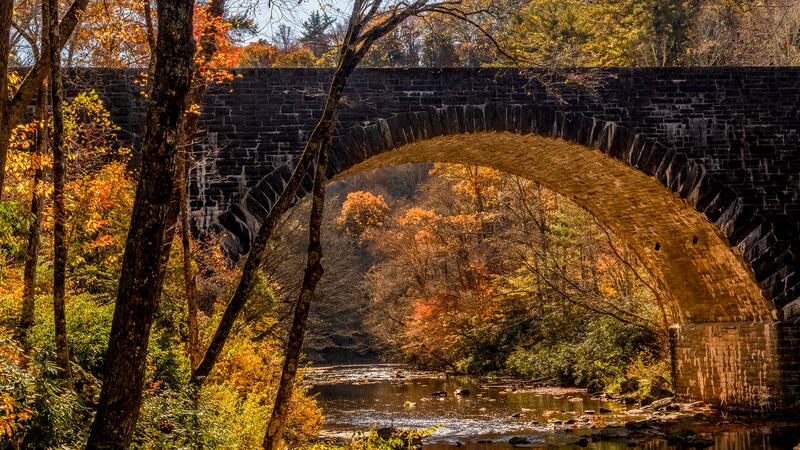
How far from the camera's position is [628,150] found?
15.6 meters

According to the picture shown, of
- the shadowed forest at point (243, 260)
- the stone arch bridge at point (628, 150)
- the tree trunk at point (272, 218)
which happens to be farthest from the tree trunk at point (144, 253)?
the stone arch bridge at point (628, 150)

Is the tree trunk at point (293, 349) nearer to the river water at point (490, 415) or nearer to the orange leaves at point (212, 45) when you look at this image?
the river water at point (490, 415)

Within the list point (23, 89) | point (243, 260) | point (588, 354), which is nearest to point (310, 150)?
point (23, 89)

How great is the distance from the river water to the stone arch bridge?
2275 millimetres

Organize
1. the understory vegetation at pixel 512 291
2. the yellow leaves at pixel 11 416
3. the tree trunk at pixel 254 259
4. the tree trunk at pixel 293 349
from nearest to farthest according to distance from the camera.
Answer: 1. the yellow leaves at pixel 11 416
2. the tree trunk at pixel 254 259
3. the tree trunk at pixel 293 349
4. the understory vegetation at pixel 512 291

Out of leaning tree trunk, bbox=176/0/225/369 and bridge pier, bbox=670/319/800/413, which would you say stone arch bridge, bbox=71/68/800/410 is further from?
leaning tree trunk, bbox=176/0/225/369

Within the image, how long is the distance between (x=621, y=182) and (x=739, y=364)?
4042 mm

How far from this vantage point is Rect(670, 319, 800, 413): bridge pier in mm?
15711

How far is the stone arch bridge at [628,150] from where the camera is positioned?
14016 millimetres

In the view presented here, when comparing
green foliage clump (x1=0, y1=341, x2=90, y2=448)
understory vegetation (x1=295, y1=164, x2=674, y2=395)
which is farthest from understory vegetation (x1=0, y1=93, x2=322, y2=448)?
understory vegetation (x1=295, y1=164, x2=674, y2=395)

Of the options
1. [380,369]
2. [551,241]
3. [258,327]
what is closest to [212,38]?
[258,327]

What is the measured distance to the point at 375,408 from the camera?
65.6 feet

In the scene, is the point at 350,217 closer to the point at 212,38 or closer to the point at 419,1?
the point at 212,38

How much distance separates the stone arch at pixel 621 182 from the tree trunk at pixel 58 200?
5.42 meters
